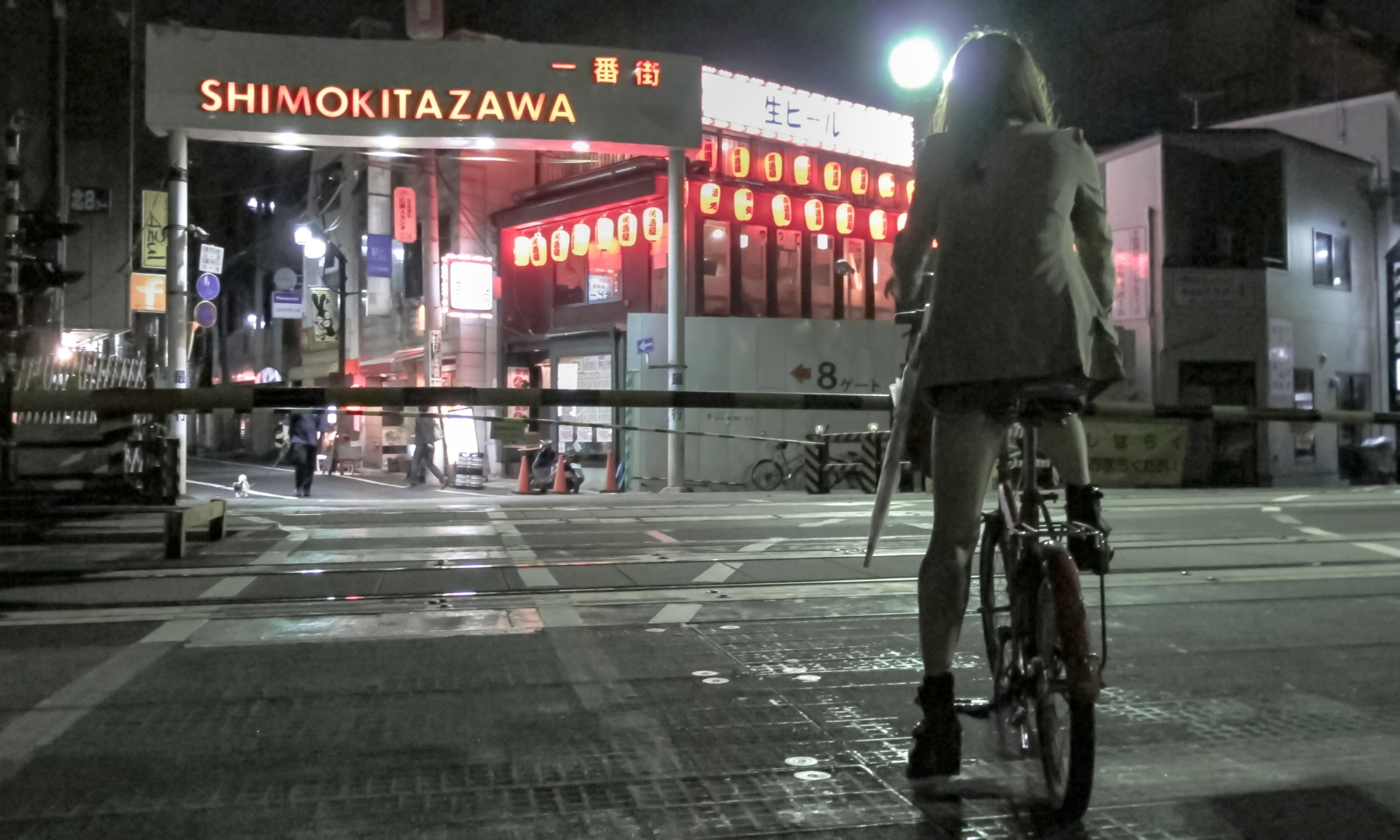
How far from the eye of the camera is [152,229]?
20.4m

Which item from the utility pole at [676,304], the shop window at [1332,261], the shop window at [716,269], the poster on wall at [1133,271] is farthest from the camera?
the shop window at [1332,261]

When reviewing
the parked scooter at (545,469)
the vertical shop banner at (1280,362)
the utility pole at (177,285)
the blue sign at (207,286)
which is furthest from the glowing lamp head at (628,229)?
the vertical shop banner at (1280,362)

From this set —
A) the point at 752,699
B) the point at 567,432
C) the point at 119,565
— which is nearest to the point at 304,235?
the point at 567,432

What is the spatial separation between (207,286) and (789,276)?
44.8 feet

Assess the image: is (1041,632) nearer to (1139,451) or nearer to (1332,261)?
(1139,451)

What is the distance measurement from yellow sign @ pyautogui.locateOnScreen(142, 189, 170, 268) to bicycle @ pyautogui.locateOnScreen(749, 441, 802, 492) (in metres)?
12.0

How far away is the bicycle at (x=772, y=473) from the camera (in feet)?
70.5

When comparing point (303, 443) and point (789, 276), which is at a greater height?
point (789, 276)

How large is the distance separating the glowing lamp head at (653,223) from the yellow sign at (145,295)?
32.4ft

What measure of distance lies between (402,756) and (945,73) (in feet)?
8.14

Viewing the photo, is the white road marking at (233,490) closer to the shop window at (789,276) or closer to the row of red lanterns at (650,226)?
the row of red lanterns at (650,226)

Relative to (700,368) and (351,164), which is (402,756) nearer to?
(700,368)

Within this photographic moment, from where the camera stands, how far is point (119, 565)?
6543 mm

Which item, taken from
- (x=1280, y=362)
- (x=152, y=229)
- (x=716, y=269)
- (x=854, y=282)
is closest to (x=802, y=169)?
(x=716, y=269)
